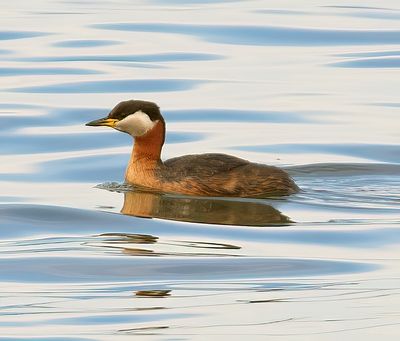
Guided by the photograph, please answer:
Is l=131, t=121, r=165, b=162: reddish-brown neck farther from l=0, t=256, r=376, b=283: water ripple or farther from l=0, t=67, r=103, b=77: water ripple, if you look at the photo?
l=0, t=67, r=103, b=77: water ripple

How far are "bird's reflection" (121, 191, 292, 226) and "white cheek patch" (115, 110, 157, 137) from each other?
68 centimetres

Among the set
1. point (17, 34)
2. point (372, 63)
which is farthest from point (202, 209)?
point (17, 34)

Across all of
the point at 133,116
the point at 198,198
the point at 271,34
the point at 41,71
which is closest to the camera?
the point at 198,198

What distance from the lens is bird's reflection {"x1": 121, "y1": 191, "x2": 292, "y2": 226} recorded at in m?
14.3

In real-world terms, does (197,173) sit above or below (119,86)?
below

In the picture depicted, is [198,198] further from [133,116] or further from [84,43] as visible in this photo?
[84,43]

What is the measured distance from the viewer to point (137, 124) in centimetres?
1617

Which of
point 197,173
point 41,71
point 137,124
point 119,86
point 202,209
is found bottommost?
point 202,209

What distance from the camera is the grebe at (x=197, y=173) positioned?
50.5 ft

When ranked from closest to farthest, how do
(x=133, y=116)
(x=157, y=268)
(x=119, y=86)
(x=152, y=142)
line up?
1. (x=157, y=268)
2. (x=133, y=116)
3. (x=152, y=142)
4. (x=119, y=86)

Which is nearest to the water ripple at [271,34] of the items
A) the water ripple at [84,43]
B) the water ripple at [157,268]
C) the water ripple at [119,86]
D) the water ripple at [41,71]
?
the water ripple at [84,43]

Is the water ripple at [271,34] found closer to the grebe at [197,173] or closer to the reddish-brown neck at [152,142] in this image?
the reddish-brown neck at [152,142]

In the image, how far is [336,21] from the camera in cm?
2984

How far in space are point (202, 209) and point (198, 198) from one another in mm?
478
